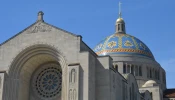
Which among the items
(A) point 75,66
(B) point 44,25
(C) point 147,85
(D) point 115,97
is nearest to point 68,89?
(A) point 75,66

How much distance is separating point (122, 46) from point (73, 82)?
77.3ft

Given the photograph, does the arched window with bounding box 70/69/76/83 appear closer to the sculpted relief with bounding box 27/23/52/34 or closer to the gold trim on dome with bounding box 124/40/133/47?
the sculpted relief with bounding box 27/23/52/34

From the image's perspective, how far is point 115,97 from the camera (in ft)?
92.1

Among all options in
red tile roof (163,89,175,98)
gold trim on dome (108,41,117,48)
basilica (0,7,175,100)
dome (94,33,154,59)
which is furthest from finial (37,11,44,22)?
red tile roof (163,89,175,98)

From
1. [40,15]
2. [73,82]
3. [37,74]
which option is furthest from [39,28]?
[73,82]

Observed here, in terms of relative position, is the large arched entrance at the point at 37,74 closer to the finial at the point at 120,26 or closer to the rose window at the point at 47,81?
the rose window at the point at 47,81

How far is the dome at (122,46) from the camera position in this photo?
4847 cm

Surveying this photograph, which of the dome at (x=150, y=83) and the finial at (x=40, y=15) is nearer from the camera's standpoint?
the finial at (x=40, y=15)

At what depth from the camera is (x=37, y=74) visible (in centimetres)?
3105

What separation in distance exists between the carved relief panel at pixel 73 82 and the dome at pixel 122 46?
71.1ft

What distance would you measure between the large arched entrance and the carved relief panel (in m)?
1.13

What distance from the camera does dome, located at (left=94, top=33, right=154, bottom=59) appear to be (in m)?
48.5

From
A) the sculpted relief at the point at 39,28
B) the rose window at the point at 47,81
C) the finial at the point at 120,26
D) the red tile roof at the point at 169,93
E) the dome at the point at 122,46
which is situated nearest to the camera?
the sculpted relief at the point at 39,28

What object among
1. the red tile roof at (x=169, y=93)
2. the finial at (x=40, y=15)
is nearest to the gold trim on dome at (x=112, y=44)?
the red tile roof at (x=169, y=93)
